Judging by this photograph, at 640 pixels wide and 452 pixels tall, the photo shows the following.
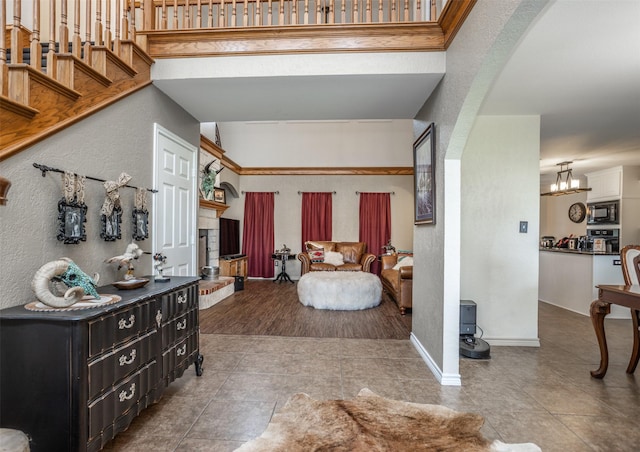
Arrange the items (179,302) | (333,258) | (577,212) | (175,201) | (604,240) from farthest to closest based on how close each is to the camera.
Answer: (577,212), (333,258), (604,240), (175,201), (179,302)

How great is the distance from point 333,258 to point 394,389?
440 centimetres

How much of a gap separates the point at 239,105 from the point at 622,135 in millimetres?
4584

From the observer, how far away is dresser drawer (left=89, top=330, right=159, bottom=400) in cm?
143

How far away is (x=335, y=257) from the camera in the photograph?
6.72 metres

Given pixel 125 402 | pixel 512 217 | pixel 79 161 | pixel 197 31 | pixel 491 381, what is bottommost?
pixel 491 381

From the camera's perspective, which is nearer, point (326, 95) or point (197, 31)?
point (197, 31)

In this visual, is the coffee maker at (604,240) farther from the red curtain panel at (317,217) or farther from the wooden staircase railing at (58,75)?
the wooden staircase railing at (58,75)

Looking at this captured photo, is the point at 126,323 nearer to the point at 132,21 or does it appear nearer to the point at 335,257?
the point at 132,21

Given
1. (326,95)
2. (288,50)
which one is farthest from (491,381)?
(288,50)

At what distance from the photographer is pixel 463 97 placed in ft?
6.89

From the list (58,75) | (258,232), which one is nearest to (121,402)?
(58,75)

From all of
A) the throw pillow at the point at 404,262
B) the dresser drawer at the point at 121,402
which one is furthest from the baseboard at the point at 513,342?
the dresser drawer at the point at 121,402

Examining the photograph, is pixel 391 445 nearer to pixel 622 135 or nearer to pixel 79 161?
pixel 79 161

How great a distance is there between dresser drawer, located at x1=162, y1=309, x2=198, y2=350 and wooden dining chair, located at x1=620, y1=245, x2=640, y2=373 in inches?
136
